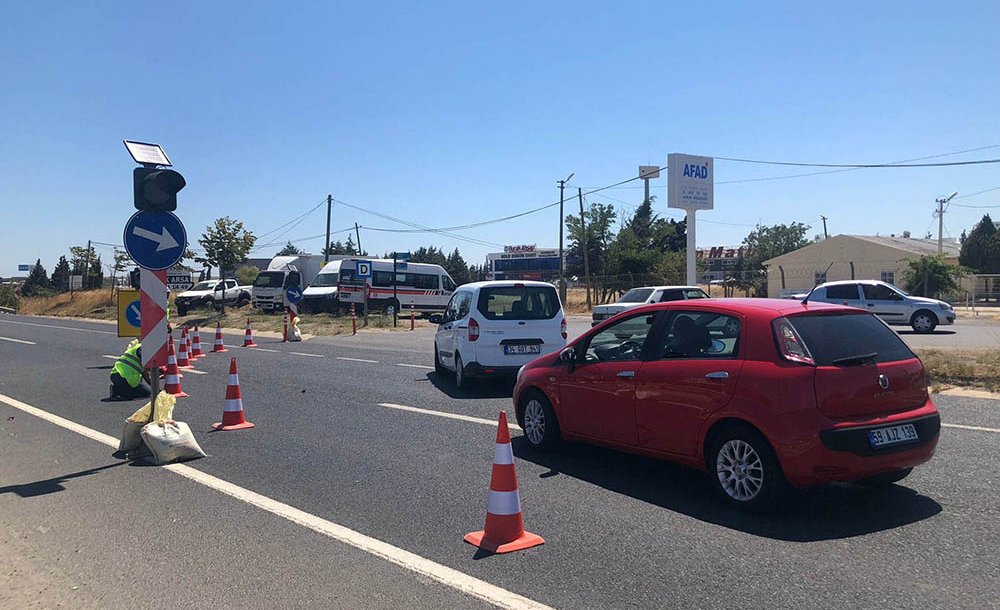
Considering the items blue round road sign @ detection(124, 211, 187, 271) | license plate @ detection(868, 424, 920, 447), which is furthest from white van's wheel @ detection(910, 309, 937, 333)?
blue round road sign @ detection(124, 211, 187, 271)

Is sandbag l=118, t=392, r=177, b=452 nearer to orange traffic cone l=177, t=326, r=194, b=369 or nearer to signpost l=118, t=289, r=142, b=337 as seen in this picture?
signpost l=118, t=289, r=142, b=337

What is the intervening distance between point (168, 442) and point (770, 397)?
219 inches

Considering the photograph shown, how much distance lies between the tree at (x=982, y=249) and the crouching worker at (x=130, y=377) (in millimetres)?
64670

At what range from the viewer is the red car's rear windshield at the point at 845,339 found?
5.31 meters

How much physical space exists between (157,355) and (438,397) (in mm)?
4471

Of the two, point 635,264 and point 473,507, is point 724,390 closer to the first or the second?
point 473,507

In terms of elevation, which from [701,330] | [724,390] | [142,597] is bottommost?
[142,597]

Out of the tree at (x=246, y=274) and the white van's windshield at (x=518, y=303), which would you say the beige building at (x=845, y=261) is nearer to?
the white van's windshield at (x=518, y=303)

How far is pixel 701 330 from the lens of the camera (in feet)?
19.7

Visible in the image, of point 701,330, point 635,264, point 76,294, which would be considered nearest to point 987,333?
point 701,330

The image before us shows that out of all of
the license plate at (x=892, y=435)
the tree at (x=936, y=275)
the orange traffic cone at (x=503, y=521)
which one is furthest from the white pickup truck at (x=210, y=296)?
the tree at (x=936, y=275)

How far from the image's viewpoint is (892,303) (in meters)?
23.2

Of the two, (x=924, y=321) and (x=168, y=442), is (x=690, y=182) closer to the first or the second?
(x=924, y=321)

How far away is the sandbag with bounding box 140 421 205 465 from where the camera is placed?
720 centimetres
